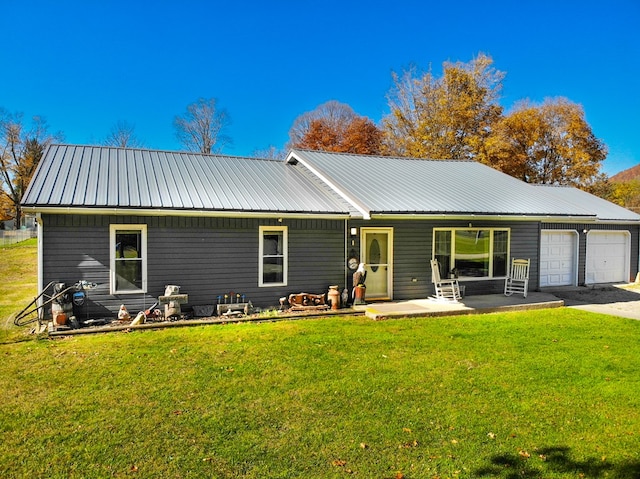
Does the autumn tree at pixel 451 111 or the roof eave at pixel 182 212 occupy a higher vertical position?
the autumn tree at pixel 451 111

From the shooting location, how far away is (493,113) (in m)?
27.8

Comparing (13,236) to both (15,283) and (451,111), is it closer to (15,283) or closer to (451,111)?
(15,283)

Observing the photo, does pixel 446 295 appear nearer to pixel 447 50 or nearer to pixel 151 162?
pixel 151 162

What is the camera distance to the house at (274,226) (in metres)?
8.76

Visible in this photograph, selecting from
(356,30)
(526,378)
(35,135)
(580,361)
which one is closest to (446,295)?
(580,361)

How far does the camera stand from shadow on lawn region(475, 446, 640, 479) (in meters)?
3.36

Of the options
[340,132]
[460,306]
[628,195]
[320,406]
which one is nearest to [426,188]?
[460,306]

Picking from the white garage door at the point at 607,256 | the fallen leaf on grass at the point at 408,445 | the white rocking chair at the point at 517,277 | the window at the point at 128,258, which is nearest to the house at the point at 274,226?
the window at the point at 128,258

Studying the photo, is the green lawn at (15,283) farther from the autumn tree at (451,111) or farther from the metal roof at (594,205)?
the autumn tree at (451,111)

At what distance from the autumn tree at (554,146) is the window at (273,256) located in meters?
22.5

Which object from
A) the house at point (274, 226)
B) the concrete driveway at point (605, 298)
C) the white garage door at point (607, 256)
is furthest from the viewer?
the white garage door at point (607, 256)

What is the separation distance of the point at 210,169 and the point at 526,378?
9.41 metres

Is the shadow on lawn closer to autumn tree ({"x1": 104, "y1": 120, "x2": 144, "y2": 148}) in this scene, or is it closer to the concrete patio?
the concrete patio

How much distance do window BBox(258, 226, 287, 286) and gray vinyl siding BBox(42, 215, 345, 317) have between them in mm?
124
